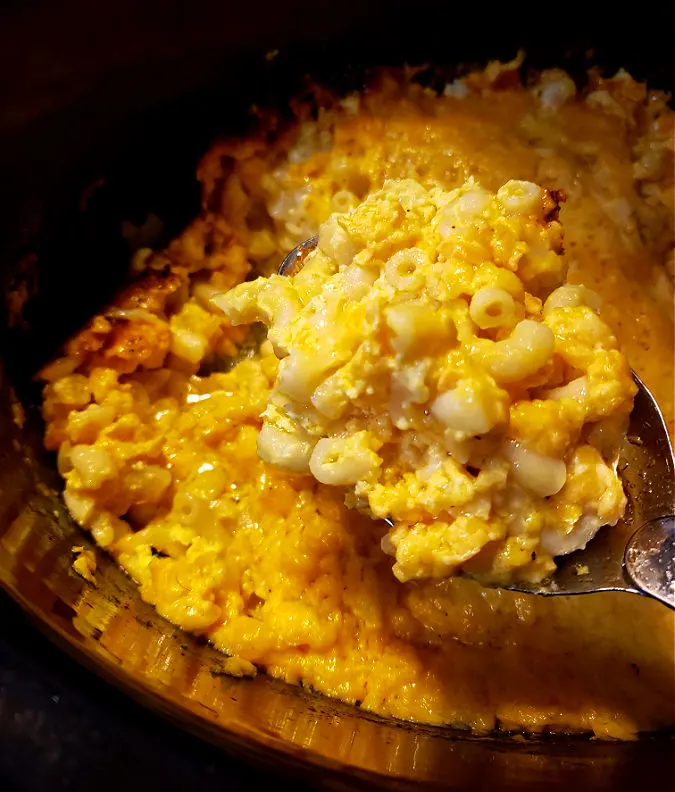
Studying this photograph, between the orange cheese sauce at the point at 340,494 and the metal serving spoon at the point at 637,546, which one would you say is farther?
the orange cheese sauce at the point at 340,494

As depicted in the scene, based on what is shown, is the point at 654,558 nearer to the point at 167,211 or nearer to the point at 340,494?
the point at 340,494

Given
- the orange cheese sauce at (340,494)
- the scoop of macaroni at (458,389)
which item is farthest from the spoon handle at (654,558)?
the orange cheese sauce at (340,494)

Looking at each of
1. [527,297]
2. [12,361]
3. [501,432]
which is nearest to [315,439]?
[501,432]

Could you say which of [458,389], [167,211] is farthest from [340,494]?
[167,211]

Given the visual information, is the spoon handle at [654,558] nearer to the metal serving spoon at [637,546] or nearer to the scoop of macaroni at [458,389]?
the metal serving spoon at [637,546]

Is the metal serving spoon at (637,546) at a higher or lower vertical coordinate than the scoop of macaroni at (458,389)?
lower

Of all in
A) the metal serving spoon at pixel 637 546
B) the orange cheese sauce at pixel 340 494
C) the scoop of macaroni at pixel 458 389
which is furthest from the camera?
the orange cheese sauce at pixel 340 494

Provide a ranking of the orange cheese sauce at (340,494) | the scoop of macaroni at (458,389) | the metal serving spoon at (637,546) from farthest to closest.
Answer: the orange cheese sauce at (340,494)
the metal serving spoon at (637,546)
the scoop of macaroni at (458,389)

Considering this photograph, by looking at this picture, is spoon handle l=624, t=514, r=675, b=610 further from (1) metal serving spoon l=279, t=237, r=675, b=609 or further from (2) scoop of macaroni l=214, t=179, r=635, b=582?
(2) scoop of macaroni l=214, t=179, r=635, b=582
